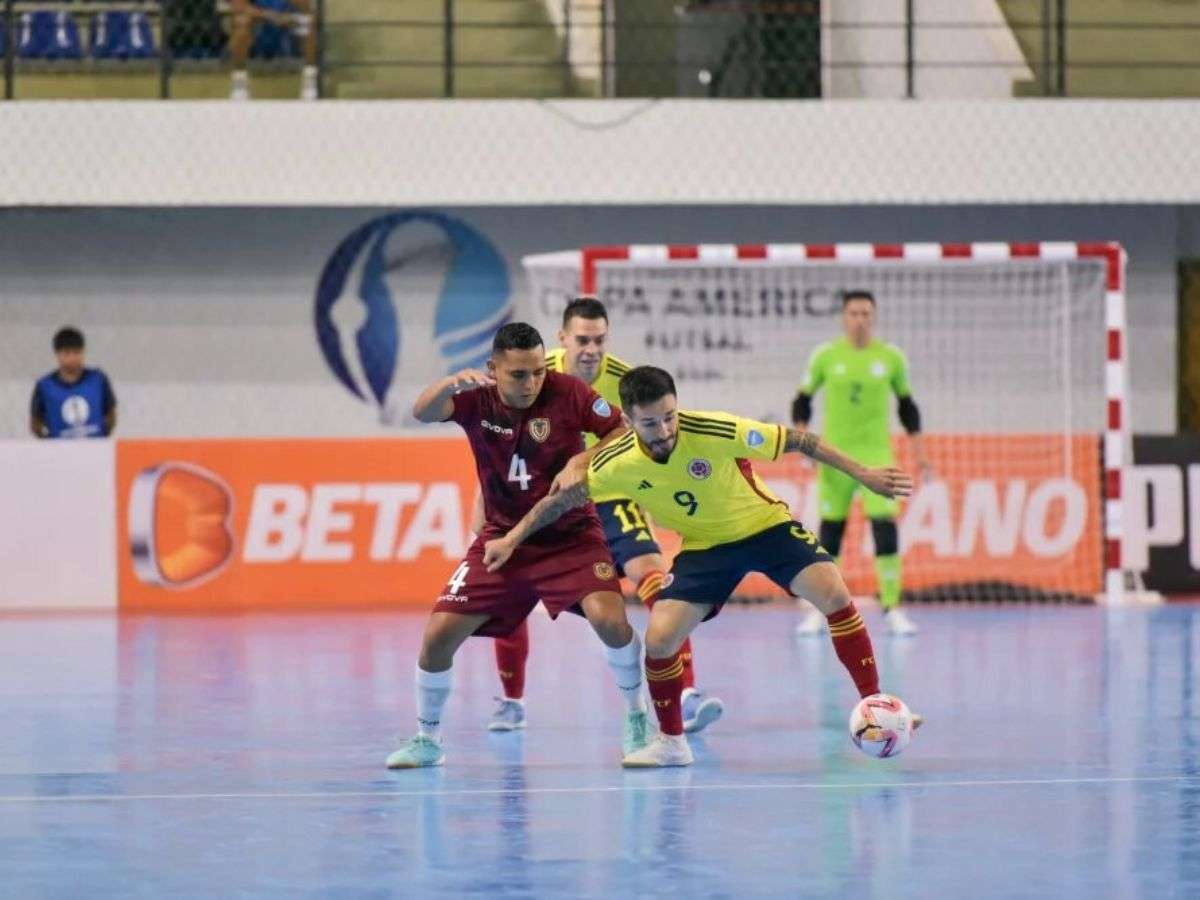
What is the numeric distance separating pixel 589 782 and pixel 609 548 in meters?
1.70

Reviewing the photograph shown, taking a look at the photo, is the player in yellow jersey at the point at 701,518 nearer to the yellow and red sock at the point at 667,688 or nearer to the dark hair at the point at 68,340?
the yellow and red sock at the point at 667,688

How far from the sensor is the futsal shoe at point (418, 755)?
870cm

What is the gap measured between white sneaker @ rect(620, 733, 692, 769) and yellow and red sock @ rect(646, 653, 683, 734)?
4 cm

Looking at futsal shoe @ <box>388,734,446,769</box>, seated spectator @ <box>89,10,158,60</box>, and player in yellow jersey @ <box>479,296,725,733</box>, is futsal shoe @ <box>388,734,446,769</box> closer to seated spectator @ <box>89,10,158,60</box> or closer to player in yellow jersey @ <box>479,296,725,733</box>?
player in yellow jersey @ <box>479,296,725,733</box>

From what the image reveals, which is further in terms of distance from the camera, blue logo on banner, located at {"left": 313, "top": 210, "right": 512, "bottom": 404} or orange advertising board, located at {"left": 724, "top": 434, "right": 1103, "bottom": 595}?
blue logo on banner, located at {"left": 313, "top": 210, "right": 512, "bottom": 404}

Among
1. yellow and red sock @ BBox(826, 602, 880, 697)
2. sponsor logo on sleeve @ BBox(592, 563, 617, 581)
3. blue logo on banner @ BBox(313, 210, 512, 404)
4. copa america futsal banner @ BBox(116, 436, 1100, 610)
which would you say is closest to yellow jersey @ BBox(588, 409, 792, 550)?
sponsor logo on sleeve @ BBox(592, 563, 617, 581)

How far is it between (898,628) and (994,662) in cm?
169

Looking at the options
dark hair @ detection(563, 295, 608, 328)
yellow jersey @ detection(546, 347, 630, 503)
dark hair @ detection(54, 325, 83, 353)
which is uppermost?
dark hair @ detection(54, 325, 83, 353)

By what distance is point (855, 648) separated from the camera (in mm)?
8773

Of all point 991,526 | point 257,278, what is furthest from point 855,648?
point 257,278

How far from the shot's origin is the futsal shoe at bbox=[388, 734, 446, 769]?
870cm

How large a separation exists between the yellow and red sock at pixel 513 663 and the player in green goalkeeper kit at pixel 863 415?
486 cm

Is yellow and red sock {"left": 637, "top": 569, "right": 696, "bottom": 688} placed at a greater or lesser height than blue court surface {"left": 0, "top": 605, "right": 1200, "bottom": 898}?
greater

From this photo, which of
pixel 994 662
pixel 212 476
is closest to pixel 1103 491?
pixel 994 662
